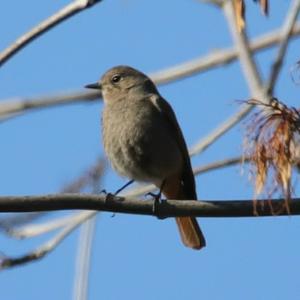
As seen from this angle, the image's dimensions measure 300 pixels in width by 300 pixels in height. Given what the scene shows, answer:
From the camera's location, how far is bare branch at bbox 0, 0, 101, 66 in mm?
3377

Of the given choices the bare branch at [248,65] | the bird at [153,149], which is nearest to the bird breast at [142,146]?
the bird at [153,149]

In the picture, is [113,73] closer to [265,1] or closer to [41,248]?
[41,248]

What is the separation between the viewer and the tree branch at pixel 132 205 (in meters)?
3.41

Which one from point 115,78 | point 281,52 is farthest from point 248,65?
point 115,78

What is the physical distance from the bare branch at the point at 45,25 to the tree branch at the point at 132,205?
0.56 meters

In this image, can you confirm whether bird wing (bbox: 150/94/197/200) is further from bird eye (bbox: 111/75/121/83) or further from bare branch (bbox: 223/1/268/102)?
bare branch (bbox: 223/1/268/102)

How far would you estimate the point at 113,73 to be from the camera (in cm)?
662

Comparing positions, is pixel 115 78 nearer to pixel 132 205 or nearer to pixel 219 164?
pixel 219 164

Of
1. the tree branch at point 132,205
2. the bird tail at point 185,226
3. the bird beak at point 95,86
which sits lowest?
the tree branch at point 132,205

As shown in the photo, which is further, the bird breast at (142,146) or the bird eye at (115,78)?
the bird eye at (115,78)

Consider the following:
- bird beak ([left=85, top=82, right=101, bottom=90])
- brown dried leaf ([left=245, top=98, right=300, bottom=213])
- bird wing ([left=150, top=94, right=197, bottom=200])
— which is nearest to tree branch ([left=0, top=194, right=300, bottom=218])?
brown dried leaf ([left=245, top=98, right=300, bottom=213])

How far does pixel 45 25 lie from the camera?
340cm

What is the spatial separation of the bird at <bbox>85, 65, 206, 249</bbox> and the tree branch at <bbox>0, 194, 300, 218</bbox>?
1736 mm

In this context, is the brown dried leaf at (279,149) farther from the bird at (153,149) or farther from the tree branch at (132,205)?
the bird at (153,149)
